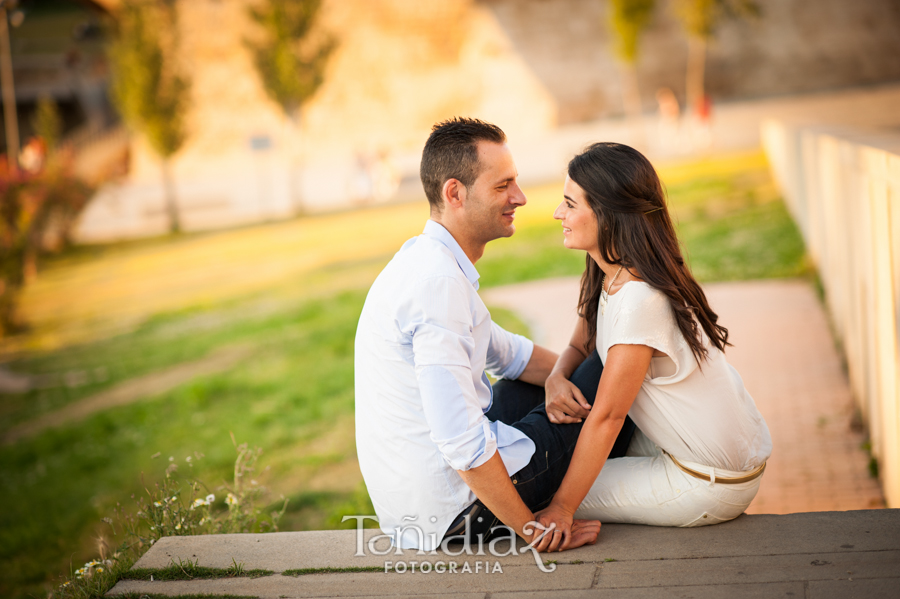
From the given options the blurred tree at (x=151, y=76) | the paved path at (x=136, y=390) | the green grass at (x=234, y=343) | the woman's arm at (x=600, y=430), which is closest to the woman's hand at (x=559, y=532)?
the woman's arm at (x=600, y=430)

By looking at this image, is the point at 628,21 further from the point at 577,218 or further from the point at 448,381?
the point at 448,381

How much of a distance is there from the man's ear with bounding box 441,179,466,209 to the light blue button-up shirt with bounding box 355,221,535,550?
83mm

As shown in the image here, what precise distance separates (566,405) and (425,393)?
591 mm

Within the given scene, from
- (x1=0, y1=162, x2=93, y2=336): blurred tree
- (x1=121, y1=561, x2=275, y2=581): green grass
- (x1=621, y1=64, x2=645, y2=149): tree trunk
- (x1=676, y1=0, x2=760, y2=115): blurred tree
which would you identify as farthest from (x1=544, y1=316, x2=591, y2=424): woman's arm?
(x1=621, y1=64, x2=645, y2=149): tree trunk

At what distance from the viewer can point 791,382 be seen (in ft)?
17.6

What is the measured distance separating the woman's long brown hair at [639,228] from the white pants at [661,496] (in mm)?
404

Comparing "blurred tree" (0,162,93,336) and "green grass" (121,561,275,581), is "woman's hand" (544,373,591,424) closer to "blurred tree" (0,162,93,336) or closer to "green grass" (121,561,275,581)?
"green grass" (121,561,275,581)

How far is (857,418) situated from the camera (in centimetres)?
468

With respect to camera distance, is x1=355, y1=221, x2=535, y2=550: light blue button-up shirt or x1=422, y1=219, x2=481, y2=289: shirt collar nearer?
x1=355, y1=221, x2=535, y2=550: light blue button-up shirt

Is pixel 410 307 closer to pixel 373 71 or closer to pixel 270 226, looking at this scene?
pixel 270 226

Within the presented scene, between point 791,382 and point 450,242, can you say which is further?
point 791,382

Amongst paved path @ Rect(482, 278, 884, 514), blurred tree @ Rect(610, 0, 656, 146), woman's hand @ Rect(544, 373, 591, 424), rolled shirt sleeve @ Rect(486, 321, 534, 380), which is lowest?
paved path @ Rect(482, 278, 884, 514)

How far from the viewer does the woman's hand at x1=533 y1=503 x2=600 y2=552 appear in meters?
2.30

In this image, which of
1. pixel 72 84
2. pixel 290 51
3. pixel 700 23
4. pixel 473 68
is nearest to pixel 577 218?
pixel 290 51
